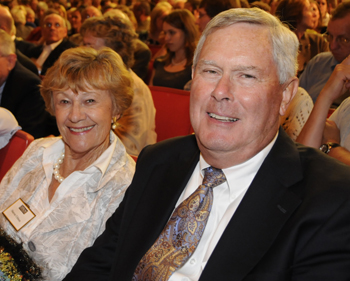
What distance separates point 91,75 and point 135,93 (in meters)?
1.14

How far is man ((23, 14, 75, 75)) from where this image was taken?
5820 millimetres

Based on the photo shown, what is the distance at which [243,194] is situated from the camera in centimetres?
142

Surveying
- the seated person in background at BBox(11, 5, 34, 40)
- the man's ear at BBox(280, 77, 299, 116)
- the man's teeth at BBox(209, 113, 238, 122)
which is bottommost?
the seated person in background at BBox(11, 5, 34, 40)

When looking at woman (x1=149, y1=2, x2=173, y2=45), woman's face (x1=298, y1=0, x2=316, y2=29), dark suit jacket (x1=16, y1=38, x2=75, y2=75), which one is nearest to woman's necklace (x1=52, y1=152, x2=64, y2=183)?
woman's face (x1=298, y1=0, x2=316, y2=29)

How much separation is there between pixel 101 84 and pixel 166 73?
2.97 meters

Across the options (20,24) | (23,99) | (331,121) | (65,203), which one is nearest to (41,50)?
(23,99)

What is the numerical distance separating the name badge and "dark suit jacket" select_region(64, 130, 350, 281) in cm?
52

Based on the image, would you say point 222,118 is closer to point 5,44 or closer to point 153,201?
point 153,201

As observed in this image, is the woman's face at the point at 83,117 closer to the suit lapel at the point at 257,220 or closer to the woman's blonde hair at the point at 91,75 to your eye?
the woman's blonde hair at the point at 91,75

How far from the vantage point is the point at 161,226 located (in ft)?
4.97

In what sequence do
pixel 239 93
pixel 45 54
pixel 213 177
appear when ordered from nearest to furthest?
pixel 239 93 → pixel 213 177 → pixel 45 54

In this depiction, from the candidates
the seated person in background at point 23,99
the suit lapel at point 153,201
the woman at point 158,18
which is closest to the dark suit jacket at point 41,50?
the woman at point 158,18

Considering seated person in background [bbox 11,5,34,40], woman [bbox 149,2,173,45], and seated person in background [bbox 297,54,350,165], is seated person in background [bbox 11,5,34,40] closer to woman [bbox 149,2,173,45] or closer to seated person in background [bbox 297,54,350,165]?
woman [bbox 149,2,173,45]

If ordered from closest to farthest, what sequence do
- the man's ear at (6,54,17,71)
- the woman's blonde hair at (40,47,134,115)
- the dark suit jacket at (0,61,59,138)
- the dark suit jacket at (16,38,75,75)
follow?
the woman's blonde hair at (40,47,134,115) < the man's ear at (6,54,17,71) < the dark suit jacket at (0,61,59,138) < the dark suit jacket at (16,38,75,75)
